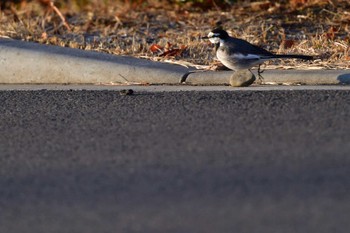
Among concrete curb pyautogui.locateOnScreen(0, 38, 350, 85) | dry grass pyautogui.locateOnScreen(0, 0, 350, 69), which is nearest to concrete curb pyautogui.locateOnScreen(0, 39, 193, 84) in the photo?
concrete curb pyautogui.locateOnScreen(0, 38, 350, 85)

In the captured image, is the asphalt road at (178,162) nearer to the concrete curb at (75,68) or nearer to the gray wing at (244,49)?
the gray wing at (244,49)

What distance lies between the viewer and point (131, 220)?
4910mm

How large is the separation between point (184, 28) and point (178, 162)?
223 inches

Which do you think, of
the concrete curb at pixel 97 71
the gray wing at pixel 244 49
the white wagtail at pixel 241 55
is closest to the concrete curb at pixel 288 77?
the concrete curb at pixel 97 71

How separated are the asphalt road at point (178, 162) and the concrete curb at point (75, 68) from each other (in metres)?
0.83

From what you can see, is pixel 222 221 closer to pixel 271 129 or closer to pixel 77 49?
pixel 271 129

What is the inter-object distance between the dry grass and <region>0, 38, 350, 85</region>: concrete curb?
1.42 ft

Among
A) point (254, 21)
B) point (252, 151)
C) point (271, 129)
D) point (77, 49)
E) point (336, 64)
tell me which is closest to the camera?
point (252, 151)

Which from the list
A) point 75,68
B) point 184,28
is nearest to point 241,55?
point 75,68

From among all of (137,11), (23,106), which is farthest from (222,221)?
(137,11)

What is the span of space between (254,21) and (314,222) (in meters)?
6.93

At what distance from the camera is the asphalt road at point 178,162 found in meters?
4.93

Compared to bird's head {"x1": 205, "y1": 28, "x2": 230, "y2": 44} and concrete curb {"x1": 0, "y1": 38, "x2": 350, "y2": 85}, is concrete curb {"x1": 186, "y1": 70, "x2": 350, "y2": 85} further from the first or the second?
bird's head {"x1": 205, "y1": 28, "x2": 230, "y2": 44}

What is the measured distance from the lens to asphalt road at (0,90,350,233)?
4.93 m
